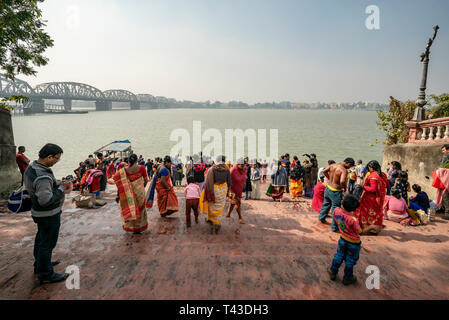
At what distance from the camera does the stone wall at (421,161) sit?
7672 millimetres

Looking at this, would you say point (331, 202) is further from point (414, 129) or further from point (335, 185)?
point (414, 129)

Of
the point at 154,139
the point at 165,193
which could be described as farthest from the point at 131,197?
the point at 154,139

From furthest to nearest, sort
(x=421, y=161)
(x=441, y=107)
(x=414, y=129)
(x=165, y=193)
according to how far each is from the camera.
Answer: (x=441, y=107)
(x=414, y=129)
(x=421, y=161)
(x=165, y=193)

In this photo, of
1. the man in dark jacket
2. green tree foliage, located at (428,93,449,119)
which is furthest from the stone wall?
the man in dark jacket

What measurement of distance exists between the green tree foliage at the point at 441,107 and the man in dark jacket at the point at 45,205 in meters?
16.5

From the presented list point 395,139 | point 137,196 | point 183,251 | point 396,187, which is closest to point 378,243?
point 396,187

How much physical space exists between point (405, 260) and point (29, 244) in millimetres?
6344

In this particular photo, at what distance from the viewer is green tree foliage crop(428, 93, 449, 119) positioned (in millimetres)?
13054

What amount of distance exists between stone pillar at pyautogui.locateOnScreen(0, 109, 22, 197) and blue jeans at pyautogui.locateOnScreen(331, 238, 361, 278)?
10.3m

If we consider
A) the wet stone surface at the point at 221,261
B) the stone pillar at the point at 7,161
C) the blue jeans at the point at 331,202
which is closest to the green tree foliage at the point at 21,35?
the stone pillar at the point at 7,161

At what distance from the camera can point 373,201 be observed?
5.20 meters

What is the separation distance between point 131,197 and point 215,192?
1.77 metres

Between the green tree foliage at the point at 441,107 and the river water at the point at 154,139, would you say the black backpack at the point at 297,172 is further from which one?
the river water at the point at 154,139
